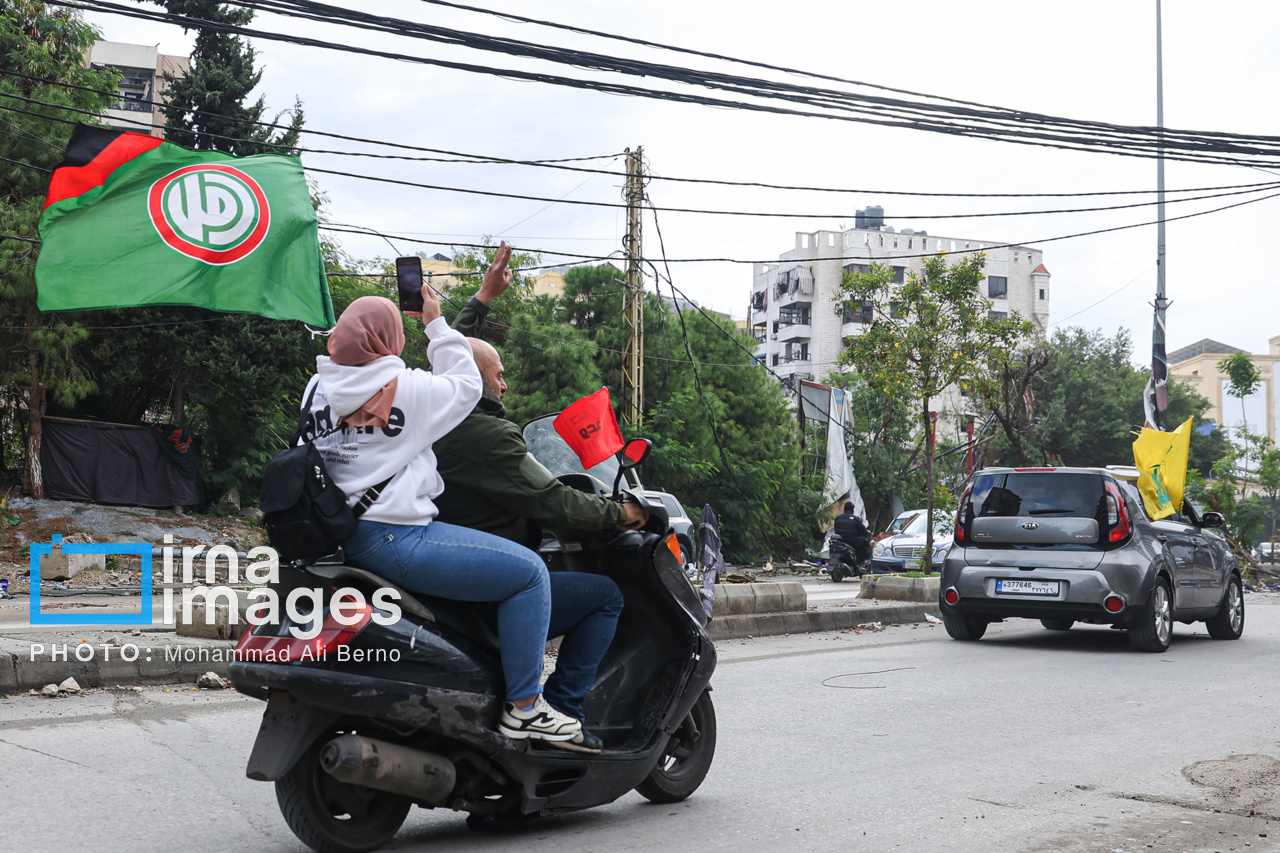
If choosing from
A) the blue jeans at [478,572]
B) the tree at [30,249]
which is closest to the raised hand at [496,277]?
the blue jeans at [478,572]

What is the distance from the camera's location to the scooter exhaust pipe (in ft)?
10.8

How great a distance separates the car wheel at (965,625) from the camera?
11.1 m

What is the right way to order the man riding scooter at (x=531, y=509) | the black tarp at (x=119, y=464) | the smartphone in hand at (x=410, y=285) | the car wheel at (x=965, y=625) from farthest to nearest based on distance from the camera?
the black tarp at (x=119, y=464) < the car wheel at (x=965, y=625) < the smartphone in hand at (x=410, y=285) < the man riding scooter at (x=531, y=509)

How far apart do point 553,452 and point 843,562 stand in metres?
20.5

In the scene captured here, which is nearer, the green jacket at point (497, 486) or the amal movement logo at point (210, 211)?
the green jacket at point (497, 486)

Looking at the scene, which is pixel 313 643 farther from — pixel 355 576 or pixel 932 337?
pixel 932 337

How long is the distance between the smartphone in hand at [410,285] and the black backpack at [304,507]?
0.90 metres

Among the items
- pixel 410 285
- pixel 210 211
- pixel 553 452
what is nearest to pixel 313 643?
pixel 410 285

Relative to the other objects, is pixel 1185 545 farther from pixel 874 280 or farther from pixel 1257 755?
pixel 874 280

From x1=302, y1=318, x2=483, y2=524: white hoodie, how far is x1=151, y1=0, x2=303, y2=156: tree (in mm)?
25364

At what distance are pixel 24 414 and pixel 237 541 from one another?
592 cm

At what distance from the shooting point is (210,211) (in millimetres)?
14828

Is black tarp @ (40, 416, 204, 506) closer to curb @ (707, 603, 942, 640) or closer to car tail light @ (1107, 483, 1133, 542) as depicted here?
curb @ (707, 603, 942, 640)

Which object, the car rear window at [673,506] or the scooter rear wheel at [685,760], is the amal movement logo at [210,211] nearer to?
the car rear window at [673,506]
